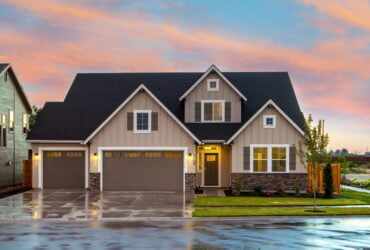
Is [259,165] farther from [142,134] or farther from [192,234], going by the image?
[192,234]

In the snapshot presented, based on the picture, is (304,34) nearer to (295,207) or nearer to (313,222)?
(295,207)

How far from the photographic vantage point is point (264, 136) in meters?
34.2

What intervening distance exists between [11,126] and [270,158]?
792 inches

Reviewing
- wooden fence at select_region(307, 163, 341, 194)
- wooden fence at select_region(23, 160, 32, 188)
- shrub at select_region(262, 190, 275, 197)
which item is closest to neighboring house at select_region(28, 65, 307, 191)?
wooden fence at select_region(307, 163, 341, 194)

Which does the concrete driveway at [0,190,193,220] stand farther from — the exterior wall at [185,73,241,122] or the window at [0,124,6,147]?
the exterior wall at [185,73,241,122]

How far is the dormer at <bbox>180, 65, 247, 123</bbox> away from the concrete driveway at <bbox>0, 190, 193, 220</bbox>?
6753 mm

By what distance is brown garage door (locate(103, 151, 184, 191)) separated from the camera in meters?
34.9

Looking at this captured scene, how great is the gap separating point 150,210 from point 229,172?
13688 mm

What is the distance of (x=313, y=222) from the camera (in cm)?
2052

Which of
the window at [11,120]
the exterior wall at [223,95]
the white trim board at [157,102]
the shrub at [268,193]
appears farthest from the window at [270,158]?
the window at [11,120]

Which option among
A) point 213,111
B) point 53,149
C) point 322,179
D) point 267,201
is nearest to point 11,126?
point 53,149

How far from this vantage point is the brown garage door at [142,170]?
3488cm

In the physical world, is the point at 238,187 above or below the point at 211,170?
below

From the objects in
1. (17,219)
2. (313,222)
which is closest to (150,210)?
(17,219)
